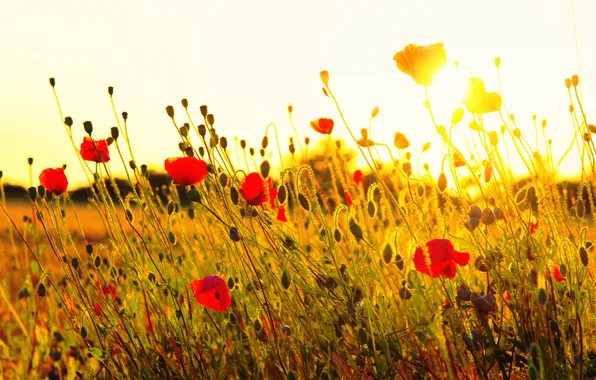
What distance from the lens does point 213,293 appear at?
1.96 metres

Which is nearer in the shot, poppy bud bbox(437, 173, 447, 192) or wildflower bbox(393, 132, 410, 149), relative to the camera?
poppy bud bbox(437, 173, 447, 192)

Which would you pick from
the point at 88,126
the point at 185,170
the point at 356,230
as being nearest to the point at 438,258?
the point at 356,230

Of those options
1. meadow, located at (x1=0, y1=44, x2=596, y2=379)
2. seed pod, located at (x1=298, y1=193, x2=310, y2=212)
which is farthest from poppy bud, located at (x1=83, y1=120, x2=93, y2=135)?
seed pod, located at (x1=298, y1=193, x2=310, y2=212)

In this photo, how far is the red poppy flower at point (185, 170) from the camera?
76.1 inches

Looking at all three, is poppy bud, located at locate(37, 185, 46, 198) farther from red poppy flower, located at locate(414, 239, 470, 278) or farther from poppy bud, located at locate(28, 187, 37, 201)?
red poppy flower, located at locate(414, 239, 470, 278)

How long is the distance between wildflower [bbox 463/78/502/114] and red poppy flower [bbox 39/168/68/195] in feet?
4.14

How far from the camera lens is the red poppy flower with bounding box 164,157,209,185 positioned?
1934 millimetres

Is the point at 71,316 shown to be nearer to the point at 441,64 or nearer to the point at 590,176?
the point at 441,64

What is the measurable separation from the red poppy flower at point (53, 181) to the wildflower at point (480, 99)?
1262mm

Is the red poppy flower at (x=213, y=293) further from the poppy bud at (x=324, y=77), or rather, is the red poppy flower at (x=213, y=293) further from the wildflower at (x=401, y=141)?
the wildflower at (x=401, y=141)

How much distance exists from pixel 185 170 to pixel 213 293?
0.35 m

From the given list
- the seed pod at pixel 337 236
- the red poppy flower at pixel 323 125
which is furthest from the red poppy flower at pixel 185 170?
the red poppy flower at pixel 323 125

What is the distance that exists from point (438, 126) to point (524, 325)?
2.16 ft

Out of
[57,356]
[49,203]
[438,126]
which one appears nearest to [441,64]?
[438,126]
